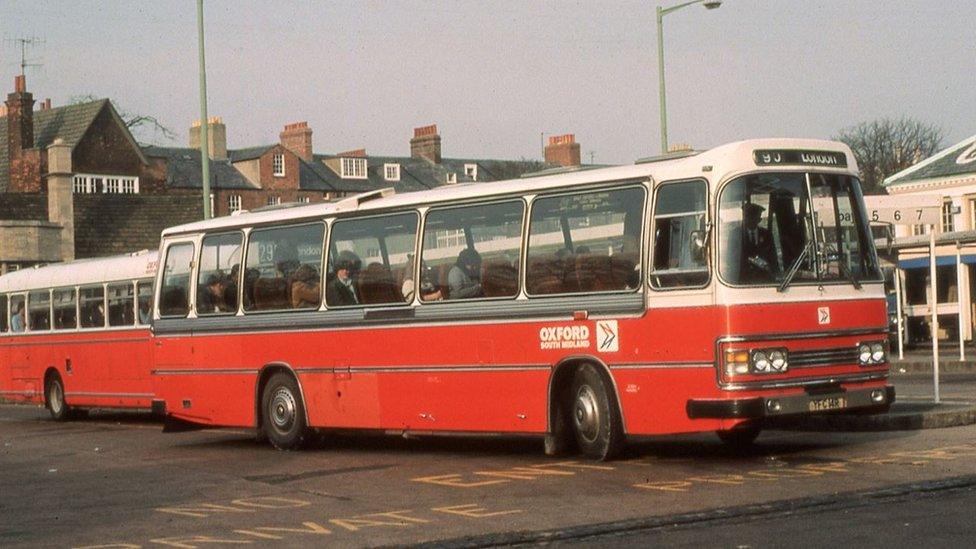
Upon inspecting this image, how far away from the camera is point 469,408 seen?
57.5 feet

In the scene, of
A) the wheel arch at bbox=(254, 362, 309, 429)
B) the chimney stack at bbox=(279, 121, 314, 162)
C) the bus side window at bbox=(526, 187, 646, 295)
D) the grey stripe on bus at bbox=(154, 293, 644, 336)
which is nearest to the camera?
the bus side window at bbox=(526, 187, 646, 295)

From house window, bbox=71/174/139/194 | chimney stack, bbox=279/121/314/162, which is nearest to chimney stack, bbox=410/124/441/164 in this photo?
chimney stack, bbox=279/121/314/162

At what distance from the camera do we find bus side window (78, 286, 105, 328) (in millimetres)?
28844

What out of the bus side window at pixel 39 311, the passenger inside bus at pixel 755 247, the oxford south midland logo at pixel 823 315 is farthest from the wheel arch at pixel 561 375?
the bus side window at pixel 39 311

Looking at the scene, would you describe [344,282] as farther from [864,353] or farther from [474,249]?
[864,353]

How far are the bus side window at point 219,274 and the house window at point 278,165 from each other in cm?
7292

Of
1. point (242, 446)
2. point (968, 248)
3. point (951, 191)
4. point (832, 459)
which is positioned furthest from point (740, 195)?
point (951, 191)

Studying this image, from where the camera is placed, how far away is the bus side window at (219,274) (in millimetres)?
21031

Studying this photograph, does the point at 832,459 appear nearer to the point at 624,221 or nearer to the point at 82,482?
the point at 624,221

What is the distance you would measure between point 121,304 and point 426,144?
8175cm

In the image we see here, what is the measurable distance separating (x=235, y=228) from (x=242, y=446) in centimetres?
281

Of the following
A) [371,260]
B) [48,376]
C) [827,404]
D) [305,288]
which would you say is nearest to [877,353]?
[827,404]

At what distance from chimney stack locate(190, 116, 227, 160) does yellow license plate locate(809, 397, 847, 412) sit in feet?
264

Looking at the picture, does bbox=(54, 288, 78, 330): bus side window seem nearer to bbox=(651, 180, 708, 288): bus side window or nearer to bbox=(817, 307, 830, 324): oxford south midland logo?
bbox=(651, 180, 708, 288): bus side window
